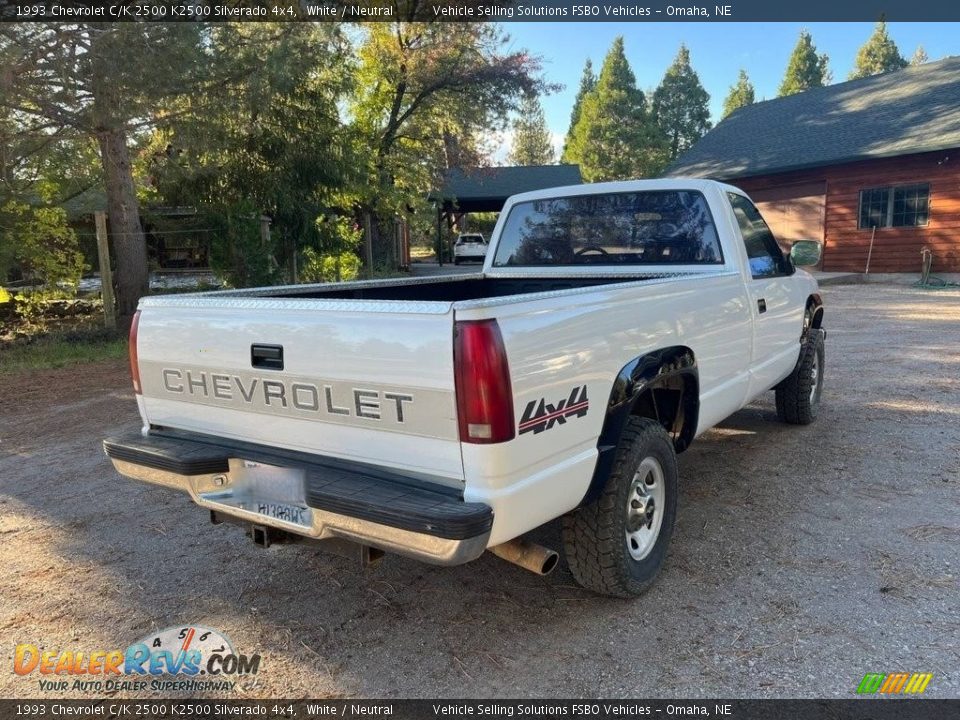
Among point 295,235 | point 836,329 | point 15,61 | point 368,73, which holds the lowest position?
point 836,329

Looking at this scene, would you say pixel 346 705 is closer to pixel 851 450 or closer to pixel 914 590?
pixel 914 590

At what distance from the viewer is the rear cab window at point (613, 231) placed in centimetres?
448

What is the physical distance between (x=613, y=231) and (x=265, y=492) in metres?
2.95

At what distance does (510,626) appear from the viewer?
303 centimetres

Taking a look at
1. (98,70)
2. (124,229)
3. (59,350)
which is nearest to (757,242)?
(98,70)

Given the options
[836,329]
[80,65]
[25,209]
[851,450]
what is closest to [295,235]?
[25,209]

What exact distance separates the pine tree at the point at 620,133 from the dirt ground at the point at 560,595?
147ft

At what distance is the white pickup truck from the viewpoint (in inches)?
93.7

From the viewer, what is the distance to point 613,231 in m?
4.73

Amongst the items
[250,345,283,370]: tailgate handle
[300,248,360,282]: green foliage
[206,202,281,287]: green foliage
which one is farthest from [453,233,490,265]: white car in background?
[250,345,283,370]: tailgate handle

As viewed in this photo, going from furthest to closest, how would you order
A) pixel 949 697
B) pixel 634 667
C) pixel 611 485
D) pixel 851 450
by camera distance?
pixel 851 450, pixel 611 485, pixel 634 667, pixel 949 697

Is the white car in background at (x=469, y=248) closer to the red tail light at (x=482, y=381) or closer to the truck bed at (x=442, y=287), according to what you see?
the truck bed at (x=442, y=287)

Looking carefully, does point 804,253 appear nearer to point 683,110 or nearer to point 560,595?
point 560,595

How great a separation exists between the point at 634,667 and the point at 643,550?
672 mm
